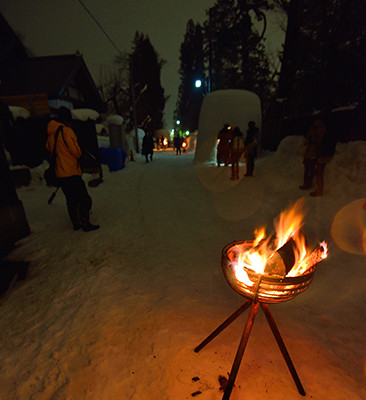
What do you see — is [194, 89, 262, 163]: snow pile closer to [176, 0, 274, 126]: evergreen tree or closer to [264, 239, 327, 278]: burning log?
[176, 0, 274, 126]: evergreen tree

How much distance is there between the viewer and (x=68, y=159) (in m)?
3.87

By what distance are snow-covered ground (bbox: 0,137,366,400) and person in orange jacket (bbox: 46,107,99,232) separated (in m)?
0.65

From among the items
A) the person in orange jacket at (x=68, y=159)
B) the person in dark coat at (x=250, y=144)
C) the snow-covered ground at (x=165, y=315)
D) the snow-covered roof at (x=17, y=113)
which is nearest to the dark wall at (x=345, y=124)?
the snow-covered ground at (x=165, y=315)

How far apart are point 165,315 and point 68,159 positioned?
3125 millimetres

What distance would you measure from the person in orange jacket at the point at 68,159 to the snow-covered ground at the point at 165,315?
0.65 m

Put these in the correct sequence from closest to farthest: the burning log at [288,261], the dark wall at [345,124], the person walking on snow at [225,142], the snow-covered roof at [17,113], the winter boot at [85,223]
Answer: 1. the burning log at [288,261]
2. the winter boot at [85,223]
3. the dark wall at [345,124]
4. the snow-covered roof at [17,113]
5. the person walking on snow at [225,142]

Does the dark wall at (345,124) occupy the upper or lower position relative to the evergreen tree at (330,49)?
lower

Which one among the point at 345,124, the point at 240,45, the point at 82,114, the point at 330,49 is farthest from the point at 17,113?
the point at 240,45

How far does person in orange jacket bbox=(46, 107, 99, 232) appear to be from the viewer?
375 centimetres

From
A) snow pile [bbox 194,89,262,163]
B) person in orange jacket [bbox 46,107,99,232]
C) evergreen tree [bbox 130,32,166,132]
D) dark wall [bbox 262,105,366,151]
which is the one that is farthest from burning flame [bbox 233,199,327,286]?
evergreen tree [bbox 130,32,166,132]

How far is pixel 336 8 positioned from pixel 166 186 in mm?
11298

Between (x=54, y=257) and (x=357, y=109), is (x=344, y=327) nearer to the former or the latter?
(x=54, y=257)

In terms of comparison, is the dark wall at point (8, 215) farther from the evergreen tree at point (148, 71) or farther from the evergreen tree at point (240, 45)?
Result: the evergreen tree at point (148, 71)

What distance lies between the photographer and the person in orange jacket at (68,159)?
3754 mm
